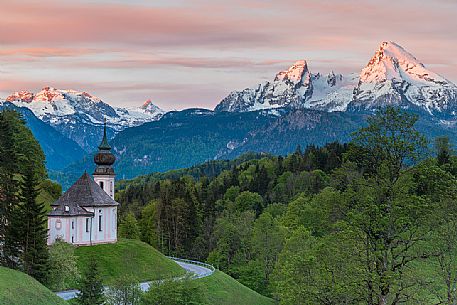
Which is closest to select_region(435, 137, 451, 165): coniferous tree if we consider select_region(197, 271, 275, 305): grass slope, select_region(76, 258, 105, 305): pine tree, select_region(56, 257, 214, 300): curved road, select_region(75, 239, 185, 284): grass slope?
select_region(56, 257, 214, 300): curved road

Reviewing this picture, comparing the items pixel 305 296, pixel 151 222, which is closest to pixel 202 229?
pixel 151 222

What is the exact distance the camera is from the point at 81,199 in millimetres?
94312

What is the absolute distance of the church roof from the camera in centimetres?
9194

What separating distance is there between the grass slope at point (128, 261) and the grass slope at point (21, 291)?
21.8 metres

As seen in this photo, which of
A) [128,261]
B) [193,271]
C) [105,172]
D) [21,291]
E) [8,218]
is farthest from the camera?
[105,172]

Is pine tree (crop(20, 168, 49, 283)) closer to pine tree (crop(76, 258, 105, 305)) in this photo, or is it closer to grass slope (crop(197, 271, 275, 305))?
pine tree (crop(76, 258, 105, 305))

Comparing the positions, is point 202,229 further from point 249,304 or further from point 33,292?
point 33,292

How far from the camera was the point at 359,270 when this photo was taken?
3597 cm

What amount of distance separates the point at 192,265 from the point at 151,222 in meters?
32.8

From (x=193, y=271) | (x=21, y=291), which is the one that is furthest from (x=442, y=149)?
(x=21, y=291)

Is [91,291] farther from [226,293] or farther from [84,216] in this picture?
[84,216]

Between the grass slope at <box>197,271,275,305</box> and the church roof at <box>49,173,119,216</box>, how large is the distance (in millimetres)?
16354

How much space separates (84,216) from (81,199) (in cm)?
285

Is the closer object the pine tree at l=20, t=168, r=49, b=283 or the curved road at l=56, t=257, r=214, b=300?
the pine tree at l=20, t=168, r=49, b=283
